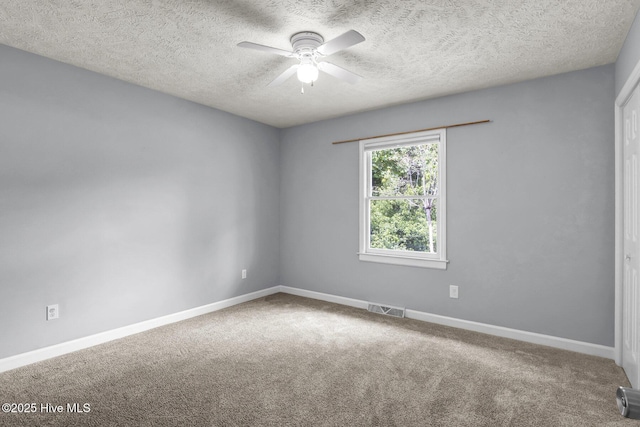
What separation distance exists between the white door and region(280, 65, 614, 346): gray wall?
26 centimetres

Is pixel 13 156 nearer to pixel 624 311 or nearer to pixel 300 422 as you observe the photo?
pixel 300 422

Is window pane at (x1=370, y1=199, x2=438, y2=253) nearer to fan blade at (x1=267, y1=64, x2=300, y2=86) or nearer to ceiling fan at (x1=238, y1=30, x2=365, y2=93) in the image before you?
ceiling fan at (x1=238, y1=30, x2=365, y2=93)

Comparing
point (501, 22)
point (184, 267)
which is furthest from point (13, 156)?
point (501, 22)

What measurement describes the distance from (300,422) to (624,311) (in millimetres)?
2598

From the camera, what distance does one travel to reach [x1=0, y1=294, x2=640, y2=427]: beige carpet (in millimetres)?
2031

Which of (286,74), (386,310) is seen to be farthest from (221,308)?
(286,74)

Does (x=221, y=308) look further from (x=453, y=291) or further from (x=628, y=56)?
(x=628, y=56)

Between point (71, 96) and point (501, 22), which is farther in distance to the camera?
point (71, 96)

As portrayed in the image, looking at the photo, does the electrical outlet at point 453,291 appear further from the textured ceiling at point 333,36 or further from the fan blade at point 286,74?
the fan blade at point 286,74

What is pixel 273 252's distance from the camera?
5086 mm

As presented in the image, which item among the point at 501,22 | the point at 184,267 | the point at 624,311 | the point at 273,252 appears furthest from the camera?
the point at 273,252

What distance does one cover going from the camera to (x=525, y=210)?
325 cm

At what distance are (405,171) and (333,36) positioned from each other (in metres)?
2.05

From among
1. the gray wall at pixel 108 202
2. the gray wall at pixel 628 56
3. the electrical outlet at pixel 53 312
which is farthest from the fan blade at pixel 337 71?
the electrical outlet at pixel 53 312
